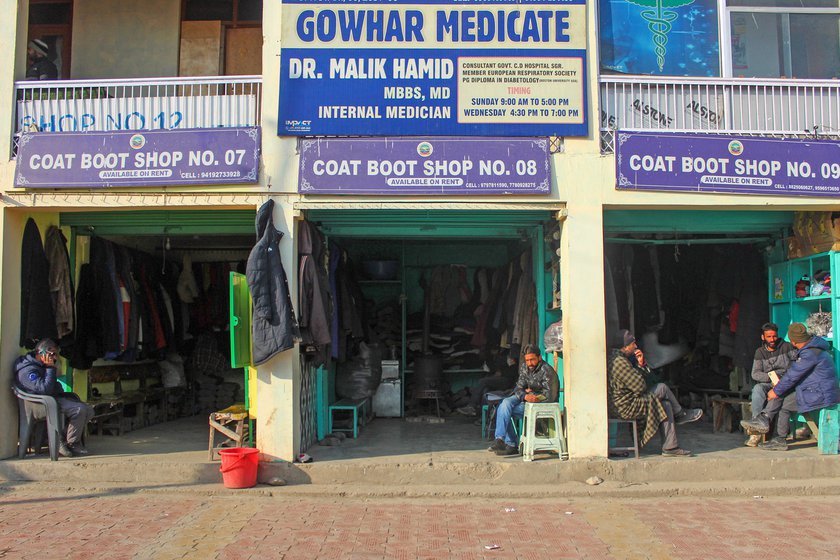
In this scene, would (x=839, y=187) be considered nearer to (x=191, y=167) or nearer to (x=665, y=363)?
(x=665, y=363)

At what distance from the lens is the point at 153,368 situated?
11875 mm

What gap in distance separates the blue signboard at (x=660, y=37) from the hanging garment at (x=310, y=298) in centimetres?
406

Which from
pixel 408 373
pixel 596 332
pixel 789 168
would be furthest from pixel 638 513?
pixel 408 373

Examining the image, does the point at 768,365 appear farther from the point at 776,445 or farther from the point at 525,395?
the point at 525,395

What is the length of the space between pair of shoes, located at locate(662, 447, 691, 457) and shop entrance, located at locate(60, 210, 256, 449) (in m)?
4.80

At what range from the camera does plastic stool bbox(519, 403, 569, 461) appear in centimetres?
815

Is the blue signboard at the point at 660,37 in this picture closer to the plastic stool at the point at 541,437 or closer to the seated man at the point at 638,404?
the seated man at the point at 638,404

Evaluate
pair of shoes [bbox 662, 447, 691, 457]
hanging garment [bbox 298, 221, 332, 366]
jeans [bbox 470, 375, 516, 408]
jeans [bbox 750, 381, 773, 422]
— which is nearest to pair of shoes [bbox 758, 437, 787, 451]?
jeans [bbox 750, 381, 773, 422]

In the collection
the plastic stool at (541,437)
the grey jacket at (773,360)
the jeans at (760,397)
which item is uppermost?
the grey jacket at (773,360)

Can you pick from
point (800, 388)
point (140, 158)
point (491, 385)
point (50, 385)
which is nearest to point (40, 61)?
point (140, 158)

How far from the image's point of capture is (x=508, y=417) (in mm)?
8445

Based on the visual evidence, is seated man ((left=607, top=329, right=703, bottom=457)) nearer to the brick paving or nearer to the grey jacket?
the brick paving

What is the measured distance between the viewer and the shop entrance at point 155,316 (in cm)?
960

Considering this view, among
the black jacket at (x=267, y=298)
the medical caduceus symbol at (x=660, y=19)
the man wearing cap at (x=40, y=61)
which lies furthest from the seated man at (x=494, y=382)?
the man wearing cap at (x=40, y=61)
